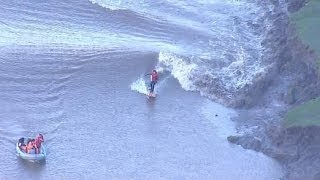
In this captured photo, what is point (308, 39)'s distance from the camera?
35531 millimetres

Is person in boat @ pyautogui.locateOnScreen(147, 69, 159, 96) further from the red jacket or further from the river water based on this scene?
the river water

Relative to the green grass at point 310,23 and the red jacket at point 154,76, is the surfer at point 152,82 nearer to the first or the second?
the red jacket at point 154,76

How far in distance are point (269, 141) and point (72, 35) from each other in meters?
14.1

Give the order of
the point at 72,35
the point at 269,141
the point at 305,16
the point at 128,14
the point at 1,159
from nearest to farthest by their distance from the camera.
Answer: the point at 1,159 < the point at 269,141 < the point at 305,16 < the point at 72,35 < the point at 128,14

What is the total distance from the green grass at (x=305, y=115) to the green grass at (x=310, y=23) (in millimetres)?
3571

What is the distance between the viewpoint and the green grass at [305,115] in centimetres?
3039

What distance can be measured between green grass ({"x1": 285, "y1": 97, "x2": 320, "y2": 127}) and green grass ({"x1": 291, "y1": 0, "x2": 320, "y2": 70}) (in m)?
3.57

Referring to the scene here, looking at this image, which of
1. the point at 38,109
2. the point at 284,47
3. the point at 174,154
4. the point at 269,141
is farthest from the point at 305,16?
the point at 38,109

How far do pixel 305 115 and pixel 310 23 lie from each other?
751 centimetres

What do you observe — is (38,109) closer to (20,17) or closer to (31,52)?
Result: (31,52)

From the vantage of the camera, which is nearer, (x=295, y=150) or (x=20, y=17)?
(x=295, y=150)

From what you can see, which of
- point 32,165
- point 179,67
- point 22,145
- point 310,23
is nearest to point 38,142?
point 22,145

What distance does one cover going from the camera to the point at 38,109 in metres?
34.4

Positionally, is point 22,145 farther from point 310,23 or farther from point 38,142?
point 310,23
